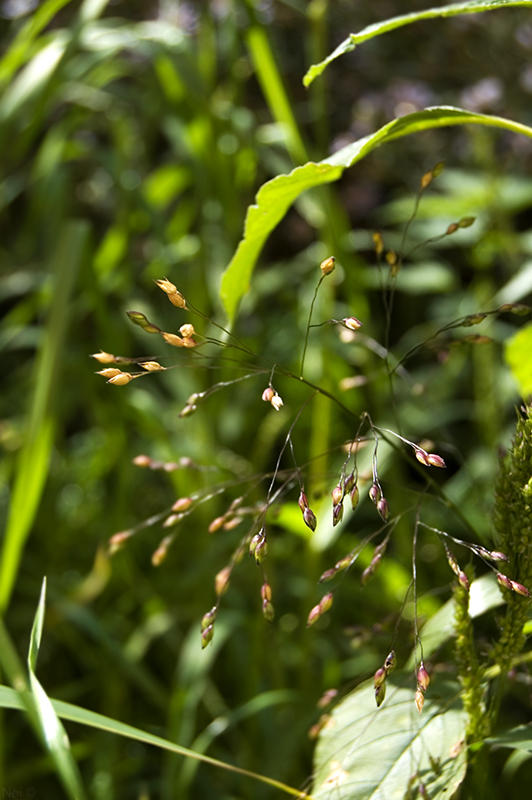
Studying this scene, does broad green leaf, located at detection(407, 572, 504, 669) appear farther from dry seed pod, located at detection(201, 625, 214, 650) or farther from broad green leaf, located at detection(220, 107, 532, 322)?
broad green leaf, located at detection(220, 107, 532, 322)

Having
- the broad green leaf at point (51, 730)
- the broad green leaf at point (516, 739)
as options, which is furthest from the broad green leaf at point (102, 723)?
the broad green leaf at point (516, 739)

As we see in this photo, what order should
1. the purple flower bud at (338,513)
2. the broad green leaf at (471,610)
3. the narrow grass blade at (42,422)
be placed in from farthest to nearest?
the narrow grass blade at (42,422), the broad green leaf at (471,610), the purple flower bud at (338,513)

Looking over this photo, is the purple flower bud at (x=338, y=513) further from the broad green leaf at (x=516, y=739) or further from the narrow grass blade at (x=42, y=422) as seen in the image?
the narrow grass blade at (x=42, y=422)

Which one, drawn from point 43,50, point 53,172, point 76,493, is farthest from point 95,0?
point 76,493

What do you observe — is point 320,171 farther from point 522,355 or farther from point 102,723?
point 102,723

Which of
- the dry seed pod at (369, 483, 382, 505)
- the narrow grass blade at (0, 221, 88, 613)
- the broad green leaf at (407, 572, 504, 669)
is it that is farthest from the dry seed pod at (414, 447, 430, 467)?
the narrow grass blade at (0, 221, 88, 613)
